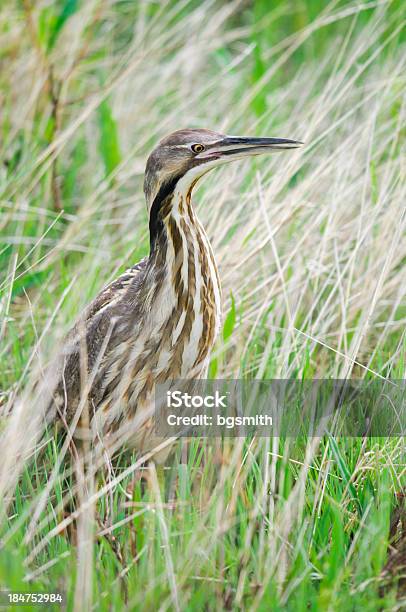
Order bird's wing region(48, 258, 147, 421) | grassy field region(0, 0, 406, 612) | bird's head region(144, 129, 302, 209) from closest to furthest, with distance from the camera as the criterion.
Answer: grassy field region(0, 0, 406, 612) < bird's head region(144, 129, 302, 209) < bird's wing region(48, 258, 147, 421)

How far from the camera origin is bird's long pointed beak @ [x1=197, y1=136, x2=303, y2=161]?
8.57ft

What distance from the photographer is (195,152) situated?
262 cm

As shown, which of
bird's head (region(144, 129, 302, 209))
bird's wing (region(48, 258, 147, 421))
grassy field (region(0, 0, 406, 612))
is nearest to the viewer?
grassy field (region(0, 0, 406, 612))

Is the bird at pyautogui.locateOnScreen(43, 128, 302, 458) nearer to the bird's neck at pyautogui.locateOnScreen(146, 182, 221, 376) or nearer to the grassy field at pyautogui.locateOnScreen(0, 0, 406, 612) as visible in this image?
the bird's neck at pyautogui.locateOnScreen(146, 182, 221, 376)

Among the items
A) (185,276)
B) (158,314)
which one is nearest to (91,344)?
(158,314)

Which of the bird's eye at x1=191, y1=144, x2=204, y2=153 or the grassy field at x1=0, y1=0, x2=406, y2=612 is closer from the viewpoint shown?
the grassy field at x1=0, y1=0, x2=406, y2=612

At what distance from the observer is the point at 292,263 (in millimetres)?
3492

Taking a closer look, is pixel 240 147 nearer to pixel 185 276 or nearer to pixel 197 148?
pixel 197 148

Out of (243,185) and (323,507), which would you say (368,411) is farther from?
(243,185)

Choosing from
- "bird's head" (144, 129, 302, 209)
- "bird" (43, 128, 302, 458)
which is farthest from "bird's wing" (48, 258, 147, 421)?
"bird's head" (144, 129, 302, 209)

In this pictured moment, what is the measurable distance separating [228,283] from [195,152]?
0.81m

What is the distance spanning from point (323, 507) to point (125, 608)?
2.02 feet

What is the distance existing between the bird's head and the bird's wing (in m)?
0.32

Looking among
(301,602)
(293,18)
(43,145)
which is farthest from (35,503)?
(293,18)
